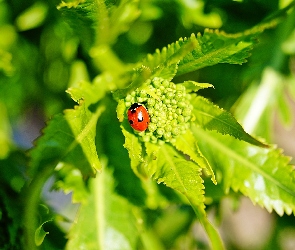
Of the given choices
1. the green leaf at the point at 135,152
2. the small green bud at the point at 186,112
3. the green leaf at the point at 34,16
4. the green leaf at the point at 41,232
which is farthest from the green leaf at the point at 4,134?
the small green bud at the point at 186,112

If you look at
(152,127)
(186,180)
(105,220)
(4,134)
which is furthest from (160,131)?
(4,134)

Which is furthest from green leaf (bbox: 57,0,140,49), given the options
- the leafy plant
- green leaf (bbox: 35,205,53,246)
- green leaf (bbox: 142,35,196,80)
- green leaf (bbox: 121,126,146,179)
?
green leaf (bbox: 35,205,53,246)

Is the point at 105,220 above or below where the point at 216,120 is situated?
below

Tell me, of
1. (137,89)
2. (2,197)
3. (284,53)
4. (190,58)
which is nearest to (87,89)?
(137,89)

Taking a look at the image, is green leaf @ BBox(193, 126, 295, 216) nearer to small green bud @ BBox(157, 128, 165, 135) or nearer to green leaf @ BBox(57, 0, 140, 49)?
small green bud @ BBox(157, 128, 165, 135)

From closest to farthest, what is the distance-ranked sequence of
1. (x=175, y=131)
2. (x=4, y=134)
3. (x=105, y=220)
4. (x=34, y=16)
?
(x=175, y=131) → (x=105, y=220) → (x=34, y=16) → (x=4, y=134)

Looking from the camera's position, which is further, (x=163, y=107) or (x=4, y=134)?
(x=4, y=134)

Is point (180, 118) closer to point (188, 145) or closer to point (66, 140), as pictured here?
point (188, 145)
